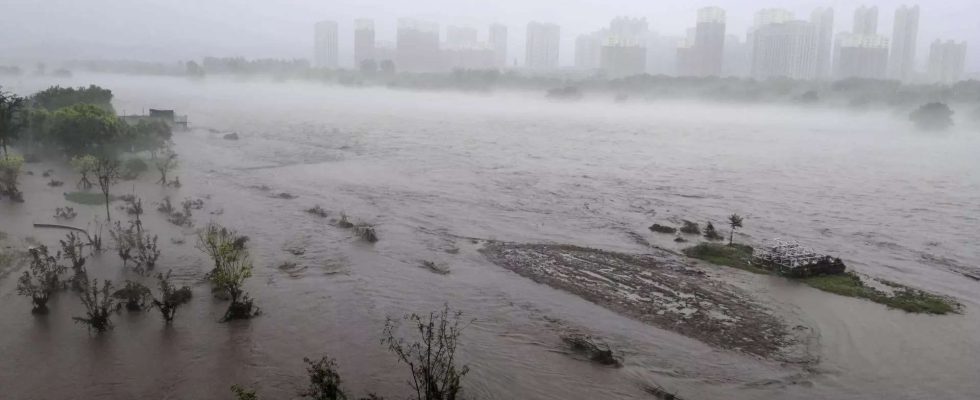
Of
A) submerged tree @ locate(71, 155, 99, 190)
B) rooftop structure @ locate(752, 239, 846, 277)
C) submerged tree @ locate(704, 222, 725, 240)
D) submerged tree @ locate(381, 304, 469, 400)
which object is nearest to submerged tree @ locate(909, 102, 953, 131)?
submerged tree @ locate(704, 222, 725, 240)

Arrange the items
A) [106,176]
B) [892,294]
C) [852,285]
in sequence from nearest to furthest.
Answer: [892,294], [852,285], [106,176]

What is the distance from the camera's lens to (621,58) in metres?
122


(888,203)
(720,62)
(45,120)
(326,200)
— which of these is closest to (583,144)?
(888,203)

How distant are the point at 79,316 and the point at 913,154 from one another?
1973 inches

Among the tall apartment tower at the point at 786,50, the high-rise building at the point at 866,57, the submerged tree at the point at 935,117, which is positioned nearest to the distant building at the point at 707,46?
the tall apartment tower at the point at 786,50

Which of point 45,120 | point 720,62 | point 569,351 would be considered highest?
point 720,62

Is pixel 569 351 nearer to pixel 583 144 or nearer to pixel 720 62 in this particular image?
pixel 583 144

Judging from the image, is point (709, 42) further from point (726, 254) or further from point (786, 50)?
point (726, 254)

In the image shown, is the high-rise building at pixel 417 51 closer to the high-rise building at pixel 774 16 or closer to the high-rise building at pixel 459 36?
the high-rise building at pixel 459 36

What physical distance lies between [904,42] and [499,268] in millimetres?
120644

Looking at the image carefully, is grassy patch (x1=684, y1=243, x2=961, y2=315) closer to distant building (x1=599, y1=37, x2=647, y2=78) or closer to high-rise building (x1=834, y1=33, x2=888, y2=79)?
high-rise building (x1=834, y1=33, x2=888, y2=79)

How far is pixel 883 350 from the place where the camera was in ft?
41.6

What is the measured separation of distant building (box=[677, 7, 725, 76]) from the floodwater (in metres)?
67.5

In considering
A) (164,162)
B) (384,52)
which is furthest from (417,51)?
(164,162)
